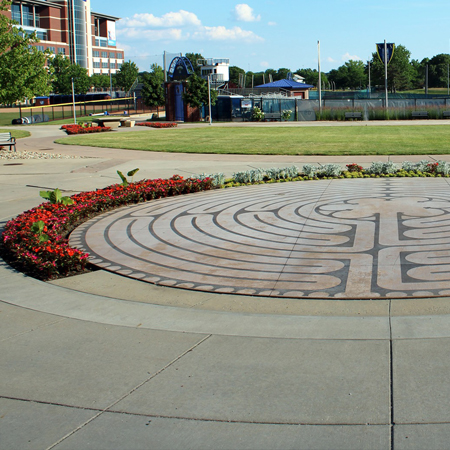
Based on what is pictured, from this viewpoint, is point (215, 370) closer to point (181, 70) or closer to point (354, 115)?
point (354, 115)

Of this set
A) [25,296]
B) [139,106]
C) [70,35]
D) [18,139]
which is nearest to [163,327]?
[25,296]

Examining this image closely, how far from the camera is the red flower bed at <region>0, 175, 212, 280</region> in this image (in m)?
7.39

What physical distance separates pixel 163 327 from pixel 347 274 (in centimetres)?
268

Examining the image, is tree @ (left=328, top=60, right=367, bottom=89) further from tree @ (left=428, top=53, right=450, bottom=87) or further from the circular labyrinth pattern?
the circular labyrinth pattern

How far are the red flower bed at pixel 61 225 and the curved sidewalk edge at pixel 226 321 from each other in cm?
90

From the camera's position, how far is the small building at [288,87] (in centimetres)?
6556

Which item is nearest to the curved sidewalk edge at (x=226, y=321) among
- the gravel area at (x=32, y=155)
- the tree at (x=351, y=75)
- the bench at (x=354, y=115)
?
the gravel area at (x=32, y=155)

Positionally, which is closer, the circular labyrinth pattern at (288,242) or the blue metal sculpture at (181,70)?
the circular labyrinth pattern at (288,242)

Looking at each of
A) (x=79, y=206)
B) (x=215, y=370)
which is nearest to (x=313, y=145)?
(x=79, y=206)

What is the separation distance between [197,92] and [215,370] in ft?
158

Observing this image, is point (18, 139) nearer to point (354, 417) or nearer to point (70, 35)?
point (354, 417)

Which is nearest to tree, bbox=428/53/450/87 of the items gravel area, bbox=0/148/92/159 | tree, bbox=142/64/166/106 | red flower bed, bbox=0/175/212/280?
tree, bbox=142/64/166/106

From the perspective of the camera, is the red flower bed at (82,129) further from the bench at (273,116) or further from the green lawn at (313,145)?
the bench at (273,116)

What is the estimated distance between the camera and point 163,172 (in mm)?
→ 17172
